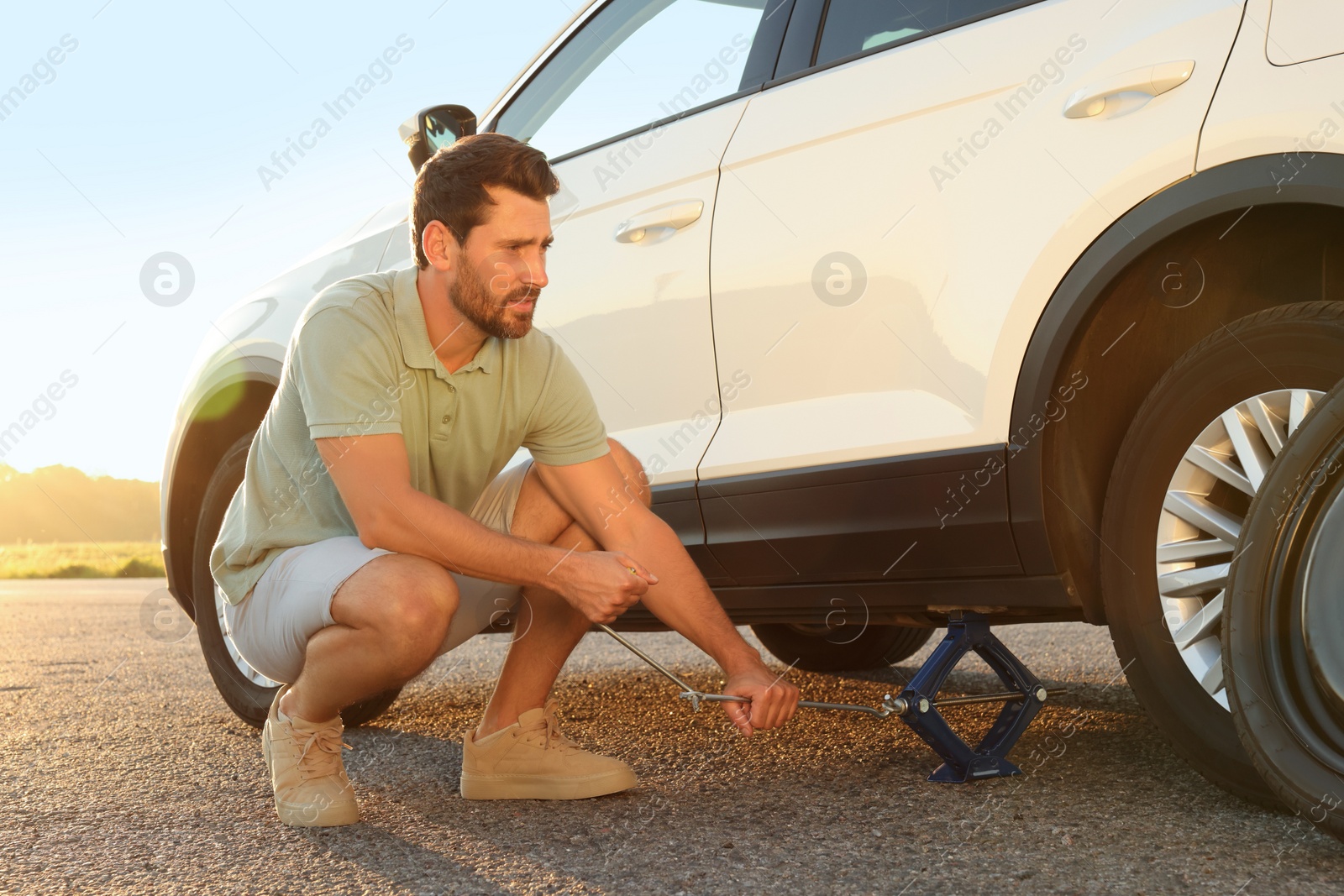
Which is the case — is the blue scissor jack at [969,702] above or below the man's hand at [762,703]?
below

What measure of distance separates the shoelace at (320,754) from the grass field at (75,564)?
15.2m

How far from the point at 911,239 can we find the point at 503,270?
0.75m

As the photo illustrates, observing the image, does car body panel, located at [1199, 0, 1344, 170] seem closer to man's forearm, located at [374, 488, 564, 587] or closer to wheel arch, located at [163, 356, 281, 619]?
man's forearm, located at [374, 488, 564, 587]

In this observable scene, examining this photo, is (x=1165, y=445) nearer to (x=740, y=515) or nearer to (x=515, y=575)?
(x=740, y=515)

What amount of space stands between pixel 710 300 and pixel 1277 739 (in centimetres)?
132

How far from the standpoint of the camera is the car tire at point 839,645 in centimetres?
379

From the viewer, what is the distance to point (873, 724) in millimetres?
2811

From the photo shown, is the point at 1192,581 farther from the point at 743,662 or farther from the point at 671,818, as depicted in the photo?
the point at 671,818

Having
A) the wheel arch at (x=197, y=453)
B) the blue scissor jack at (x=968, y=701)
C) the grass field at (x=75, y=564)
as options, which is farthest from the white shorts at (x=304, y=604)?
the grass field at (x=75, y=564)

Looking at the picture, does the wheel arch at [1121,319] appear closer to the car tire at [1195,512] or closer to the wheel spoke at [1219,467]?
the car tire at [1195,512]

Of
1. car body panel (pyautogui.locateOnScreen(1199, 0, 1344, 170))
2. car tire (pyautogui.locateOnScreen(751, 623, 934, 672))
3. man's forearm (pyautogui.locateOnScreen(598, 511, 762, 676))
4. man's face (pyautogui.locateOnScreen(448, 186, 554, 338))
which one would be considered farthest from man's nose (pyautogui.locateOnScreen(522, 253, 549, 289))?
car tire (pyautogui.locateOnScreen(751, 623, 934, 672))

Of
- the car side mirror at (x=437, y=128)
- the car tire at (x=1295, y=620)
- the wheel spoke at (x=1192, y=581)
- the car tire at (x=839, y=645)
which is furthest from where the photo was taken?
the car tire at (x=839, y=645)

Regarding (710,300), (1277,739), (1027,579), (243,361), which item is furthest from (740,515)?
(243,361)

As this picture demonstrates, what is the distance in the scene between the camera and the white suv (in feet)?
5.89
